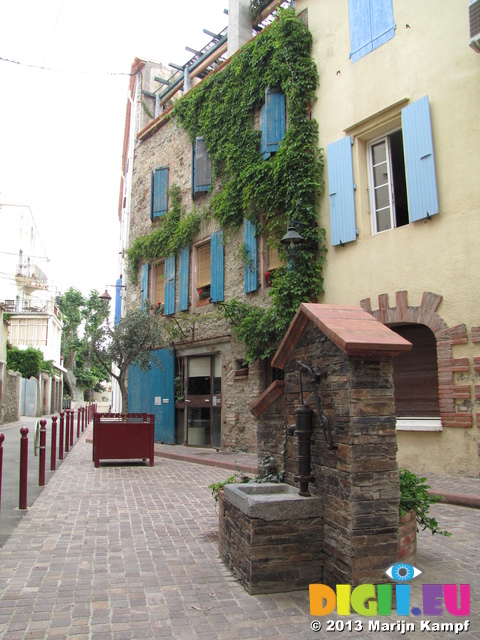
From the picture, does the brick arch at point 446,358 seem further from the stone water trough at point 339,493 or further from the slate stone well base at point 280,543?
the slate stone well base at point 280,543

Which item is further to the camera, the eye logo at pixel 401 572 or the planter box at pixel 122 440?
the planter box at pixel 122 440

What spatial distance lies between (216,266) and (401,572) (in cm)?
1098

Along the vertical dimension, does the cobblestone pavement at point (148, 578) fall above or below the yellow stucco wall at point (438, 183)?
below

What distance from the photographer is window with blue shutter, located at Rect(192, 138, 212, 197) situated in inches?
568

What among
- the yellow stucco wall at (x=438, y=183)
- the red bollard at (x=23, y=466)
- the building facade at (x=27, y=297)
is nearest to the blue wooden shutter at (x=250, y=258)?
the yellow stucco wall at (x=438, y=183)

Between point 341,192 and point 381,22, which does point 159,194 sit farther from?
point 381,22

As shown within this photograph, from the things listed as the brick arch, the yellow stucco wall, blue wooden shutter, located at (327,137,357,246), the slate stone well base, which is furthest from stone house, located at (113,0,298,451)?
the slate stone well base

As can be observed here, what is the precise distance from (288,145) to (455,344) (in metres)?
5.73

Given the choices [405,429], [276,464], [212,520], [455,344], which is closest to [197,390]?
Result: [405,429]

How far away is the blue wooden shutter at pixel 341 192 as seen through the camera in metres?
10.2

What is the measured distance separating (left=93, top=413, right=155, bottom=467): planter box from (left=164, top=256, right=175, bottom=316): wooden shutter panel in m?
5.72

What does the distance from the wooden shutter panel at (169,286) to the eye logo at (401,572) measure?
1237 cm

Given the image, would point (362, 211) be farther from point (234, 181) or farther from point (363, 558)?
point (363, 558)

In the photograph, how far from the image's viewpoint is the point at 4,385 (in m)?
21.4
